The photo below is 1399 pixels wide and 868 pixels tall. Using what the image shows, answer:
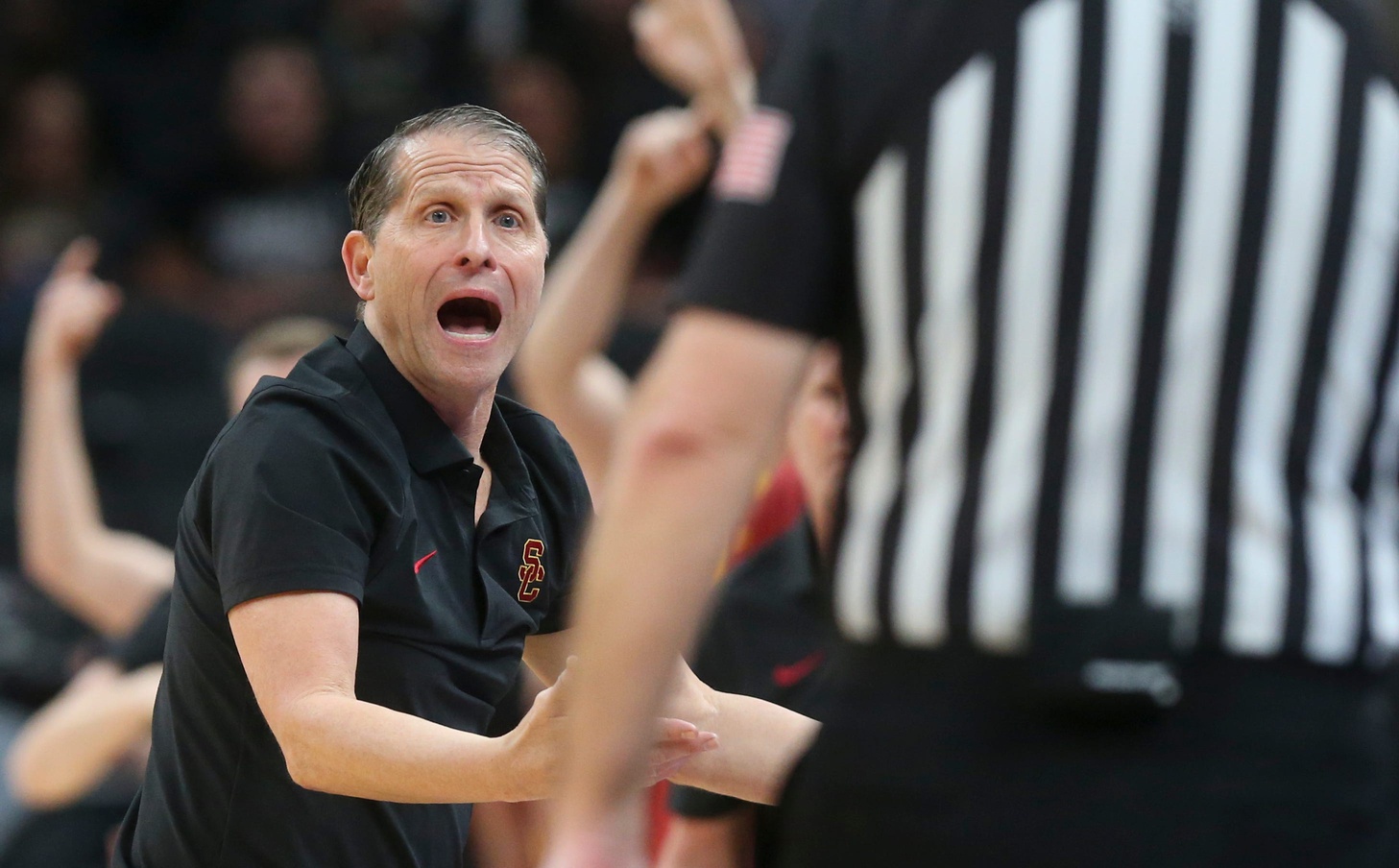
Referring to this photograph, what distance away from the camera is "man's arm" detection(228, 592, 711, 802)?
7.22ft

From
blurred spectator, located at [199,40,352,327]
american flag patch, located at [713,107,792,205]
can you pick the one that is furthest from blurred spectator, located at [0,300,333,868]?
american flag patch, located at [713,107,792,205]

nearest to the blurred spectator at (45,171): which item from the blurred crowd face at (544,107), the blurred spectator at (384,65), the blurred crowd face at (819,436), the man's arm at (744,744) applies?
the blurred spectator at (384,65)

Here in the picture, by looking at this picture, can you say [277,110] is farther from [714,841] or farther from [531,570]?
[531,570]

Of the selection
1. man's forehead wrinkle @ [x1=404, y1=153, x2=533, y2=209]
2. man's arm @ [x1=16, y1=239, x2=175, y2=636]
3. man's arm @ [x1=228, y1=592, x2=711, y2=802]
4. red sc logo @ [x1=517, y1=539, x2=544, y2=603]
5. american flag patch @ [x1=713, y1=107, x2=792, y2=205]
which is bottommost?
man's arm @ [x1=228, y1=592, x2=711, y2=802]

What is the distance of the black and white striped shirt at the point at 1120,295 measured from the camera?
170cm

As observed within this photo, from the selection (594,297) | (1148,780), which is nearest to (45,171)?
(594,297)

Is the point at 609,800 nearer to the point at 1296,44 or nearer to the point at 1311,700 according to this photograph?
the point at 1311,700

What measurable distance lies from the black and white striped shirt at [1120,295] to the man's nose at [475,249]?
706 millimetres

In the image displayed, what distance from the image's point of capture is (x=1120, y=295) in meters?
1.71

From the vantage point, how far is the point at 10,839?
5.47m

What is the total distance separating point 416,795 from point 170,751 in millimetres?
429

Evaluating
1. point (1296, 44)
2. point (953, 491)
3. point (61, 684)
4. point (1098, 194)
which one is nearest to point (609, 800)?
point (953, 491)

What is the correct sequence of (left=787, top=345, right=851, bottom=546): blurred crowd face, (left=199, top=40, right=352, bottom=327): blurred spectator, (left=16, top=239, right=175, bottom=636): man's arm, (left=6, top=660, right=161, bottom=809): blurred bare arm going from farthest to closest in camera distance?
(left=199, top=40, right=352, bottom=327): blurred spectator < (left=16, top=239, right=175, bottom=636): man's arm < (left=6, top=660, right=161, bottom=809): blurred bare arm < (left=787, top=345, right=851, bottom=546): blurred crowd face

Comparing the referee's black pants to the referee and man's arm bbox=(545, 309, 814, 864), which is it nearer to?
the referee
